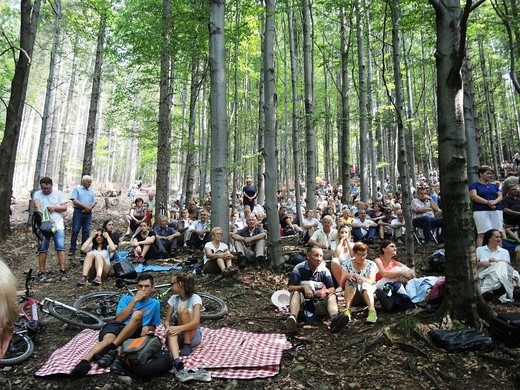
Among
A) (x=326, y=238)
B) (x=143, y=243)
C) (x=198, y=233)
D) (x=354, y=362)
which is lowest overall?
(x=354, y=362)

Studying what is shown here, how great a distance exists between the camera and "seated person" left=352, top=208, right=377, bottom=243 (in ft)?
33.1

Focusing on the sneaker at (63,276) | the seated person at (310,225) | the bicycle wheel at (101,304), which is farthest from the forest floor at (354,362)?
the seated person at (310,225)

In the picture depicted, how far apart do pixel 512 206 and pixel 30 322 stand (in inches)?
350

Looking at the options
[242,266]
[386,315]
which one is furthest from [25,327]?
[386,315]

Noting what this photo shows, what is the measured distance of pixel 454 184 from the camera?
4066 millimetres

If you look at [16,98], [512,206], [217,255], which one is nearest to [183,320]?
[217,255]

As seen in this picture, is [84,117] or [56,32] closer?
[56,32]

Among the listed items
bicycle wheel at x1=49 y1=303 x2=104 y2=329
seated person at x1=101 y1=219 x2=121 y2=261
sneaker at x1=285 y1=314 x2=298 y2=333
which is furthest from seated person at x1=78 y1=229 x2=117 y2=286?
sneaker at x1=285 y1=314 x2=298 y2=333

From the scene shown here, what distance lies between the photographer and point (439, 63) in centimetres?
416

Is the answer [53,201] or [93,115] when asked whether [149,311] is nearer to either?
[53,201]

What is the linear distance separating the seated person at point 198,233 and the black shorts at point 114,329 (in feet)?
18.6

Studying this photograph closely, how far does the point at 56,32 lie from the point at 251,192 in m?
9.54

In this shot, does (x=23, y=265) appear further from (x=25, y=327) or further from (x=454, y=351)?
(x=454, y=351)

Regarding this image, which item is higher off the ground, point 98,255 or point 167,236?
point 167,236
